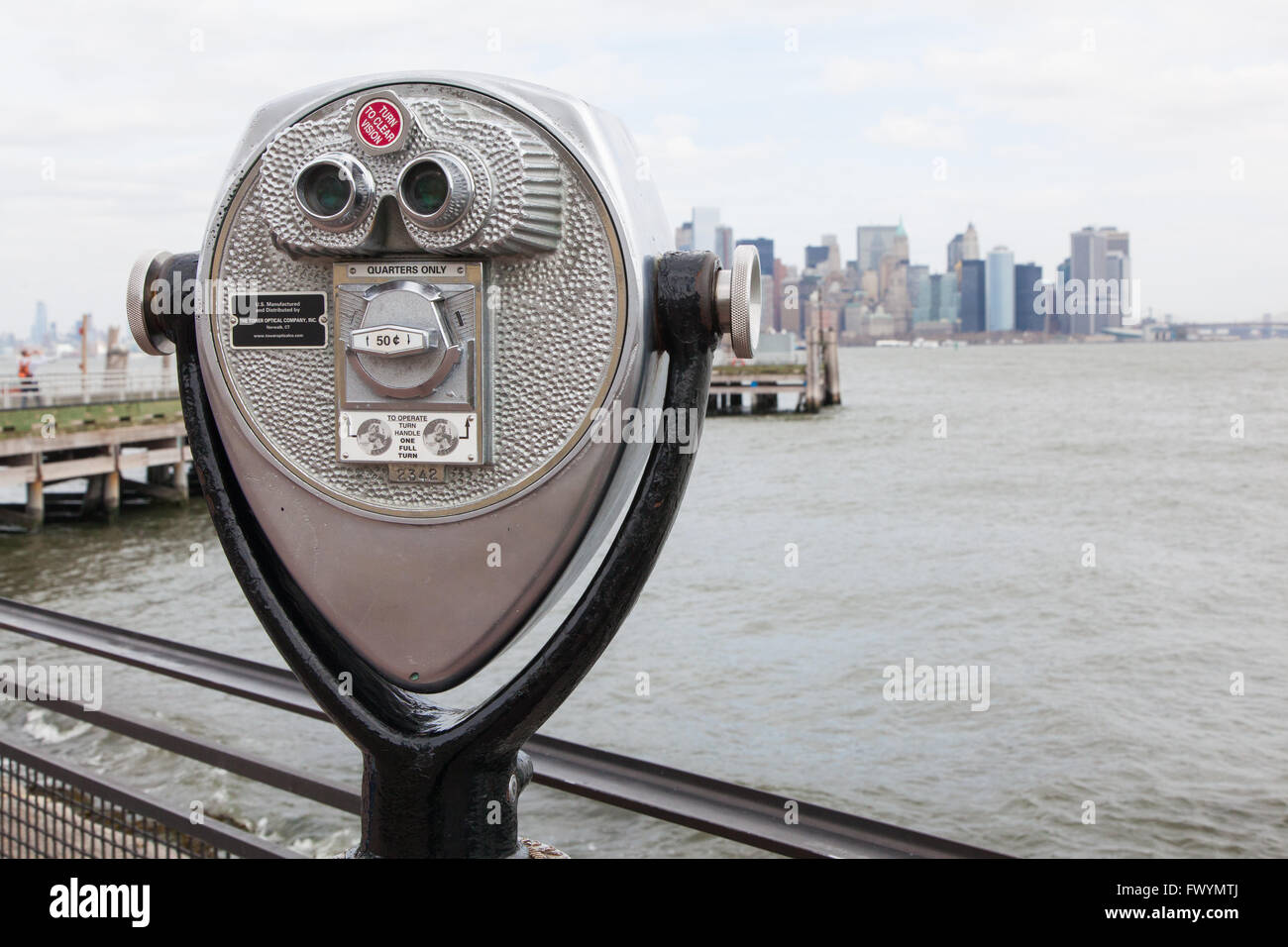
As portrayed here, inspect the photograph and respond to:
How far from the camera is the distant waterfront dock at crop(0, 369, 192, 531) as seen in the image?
52.5ft

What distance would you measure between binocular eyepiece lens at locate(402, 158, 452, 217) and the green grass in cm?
1583

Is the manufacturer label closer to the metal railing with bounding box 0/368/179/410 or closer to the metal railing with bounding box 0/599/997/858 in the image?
the metal railing with bounding box 0/599/997/858

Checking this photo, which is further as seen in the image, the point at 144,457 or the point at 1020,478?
the point at 1020,478

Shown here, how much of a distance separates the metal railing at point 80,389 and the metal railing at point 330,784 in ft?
49.0

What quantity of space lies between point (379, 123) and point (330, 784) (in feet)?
3.65

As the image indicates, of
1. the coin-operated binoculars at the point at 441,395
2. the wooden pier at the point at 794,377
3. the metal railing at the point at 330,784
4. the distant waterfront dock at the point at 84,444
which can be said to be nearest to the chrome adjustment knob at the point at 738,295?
the coin-operated binoculars at the point at 441,395

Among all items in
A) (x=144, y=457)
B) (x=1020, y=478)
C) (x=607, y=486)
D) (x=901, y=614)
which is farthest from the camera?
(x=1020, y=478)

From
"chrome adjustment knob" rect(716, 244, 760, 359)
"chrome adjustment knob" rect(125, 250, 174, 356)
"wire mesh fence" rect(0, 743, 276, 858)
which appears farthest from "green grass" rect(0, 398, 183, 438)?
"chrome adjustment knob" rect(716, 244, 760, 359)

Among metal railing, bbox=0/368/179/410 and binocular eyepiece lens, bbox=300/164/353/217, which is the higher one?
binocular eyepiece lens, bbox=300/164/353/217

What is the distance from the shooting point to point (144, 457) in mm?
18156

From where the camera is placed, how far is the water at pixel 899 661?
7.81 metres
